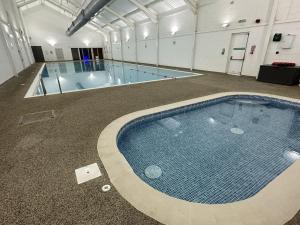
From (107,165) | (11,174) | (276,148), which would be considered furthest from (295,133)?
(11,174)

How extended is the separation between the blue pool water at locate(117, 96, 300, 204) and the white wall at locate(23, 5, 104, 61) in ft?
63.6

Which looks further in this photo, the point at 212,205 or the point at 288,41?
the point at 288,41

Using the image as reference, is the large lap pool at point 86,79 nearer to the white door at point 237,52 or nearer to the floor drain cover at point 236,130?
the white door at point 237,52

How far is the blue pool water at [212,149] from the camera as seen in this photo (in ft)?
5.78

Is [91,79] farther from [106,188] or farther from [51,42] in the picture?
[51,42]

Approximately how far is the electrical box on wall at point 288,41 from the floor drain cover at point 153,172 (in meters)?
6.40

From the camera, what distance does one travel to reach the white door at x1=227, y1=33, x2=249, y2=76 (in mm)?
6773

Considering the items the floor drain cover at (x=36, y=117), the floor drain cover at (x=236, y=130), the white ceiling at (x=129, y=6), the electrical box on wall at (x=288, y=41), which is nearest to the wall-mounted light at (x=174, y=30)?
the white ceiling at (x=129, y=6)

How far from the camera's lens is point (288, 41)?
532 centimetres

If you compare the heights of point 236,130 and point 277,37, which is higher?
point 277,37

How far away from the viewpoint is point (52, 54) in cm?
1756

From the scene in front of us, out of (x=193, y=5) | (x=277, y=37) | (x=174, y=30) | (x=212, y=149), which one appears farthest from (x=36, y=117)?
(x=174, y=30)

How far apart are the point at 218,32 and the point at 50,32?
17577mm

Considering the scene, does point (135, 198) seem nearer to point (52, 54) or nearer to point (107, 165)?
point (107, 165)
